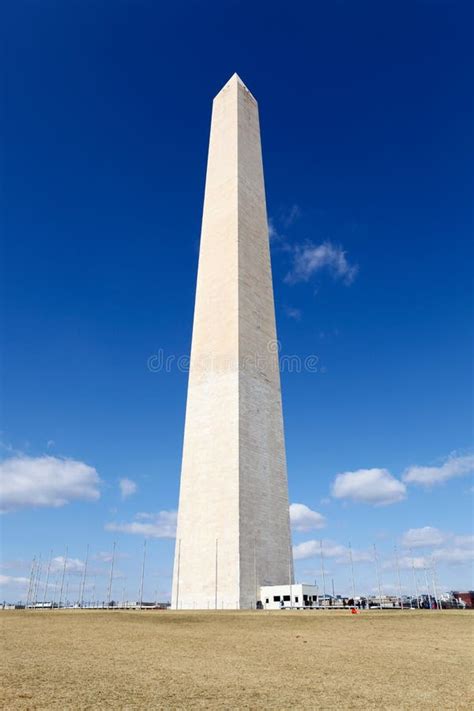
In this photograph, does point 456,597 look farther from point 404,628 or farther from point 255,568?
point 404,628

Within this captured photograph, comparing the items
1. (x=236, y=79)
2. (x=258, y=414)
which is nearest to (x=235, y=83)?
(x=236, y=79)

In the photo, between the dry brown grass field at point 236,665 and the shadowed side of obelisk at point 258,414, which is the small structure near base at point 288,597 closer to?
the shadowed side of obelisk at point 258,414

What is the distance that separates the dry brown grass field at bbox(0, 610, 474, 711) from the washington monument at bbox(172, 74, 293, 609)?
39.8 ft

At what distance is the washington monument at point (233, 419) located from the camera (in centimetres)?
3356

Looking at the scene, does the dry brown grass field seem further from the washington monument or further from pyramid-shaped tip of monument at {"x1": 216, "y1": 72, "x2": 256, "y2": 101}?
pyramid-shaped tip of monument at {"x1": 216, "y1": 72, "x2": 256, "y2": 101}

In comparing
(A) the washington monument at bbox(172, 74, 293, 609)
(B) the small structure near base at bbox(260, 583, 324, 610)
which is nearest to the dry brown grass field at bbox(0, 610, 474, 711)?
(B) the small structure near base at bbox(260, 583, 324, 610)

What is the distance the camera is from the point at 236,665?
39.2 ft

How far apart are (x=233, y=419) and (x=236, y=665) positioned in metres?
24.0

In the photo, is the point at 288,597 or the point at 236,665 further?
the point at 288,597

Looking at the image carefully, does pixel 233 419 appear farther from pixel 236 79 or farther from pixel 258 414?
pixel 236 79

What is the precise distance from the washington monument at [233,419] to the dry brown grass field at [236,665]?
1213 centimetres

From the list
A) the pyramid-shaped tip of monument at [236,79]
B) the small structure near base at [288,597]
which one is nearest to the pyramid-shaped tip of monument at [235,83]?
the pyramid-shaped tip of monument at [236,79]

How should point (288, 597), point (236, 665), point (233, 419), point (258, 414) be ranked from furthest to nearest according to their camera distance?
1. point (258, 414)
2. point (233, 419)
3. point (288, 597)
4. point (236, 665)

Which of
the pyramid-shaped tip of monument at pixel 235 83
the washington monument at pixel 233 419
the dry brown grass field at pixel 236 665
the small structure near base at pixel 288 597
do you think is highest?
the pyramid-shaped tip of monument at pixel 235 83
